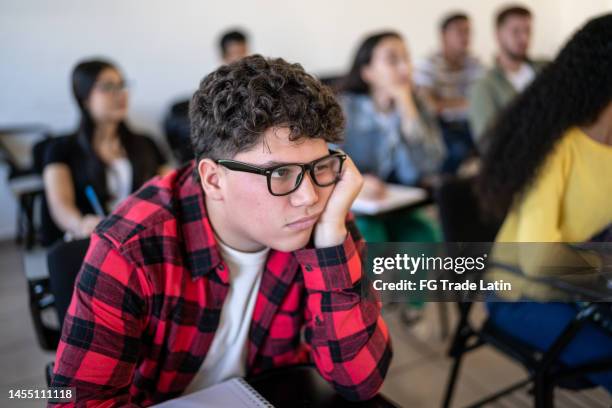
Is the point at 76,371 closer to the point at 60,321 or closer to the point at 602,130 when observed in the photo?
the point at 60,321

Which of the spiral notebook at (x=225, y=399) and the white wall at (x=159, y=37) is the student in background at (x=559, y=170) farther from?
the white wall at (x=159, y=37)

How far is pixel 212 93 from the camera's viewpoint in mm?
896

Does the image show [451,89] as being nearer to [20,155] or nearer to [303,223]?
[20,155]

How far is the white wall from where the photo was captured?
377cm

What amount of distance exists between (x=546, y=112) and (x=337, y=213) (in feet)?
1.70

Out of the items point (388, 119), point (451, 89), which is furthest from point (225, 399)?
point (451, 89)

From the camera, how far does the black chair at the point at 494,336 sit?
3.95 ft

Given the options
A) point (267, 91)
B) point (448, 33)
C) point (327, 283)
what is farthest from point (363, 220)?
point (448, 33)

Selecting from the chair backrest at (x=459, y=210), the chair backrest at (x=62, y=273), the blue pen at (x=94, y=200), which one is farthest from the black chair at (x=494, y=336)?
the blue pen at (x=94, y=200)

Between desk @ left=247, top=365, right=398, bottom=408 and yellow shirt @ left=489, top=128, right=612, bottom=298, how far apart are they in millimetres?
349

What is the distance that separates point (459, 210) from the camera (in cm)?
152

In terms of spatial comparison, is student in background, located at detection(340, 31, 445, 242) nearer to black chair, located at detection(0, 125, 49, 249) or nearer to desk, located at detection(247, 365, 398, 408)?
desk, located at detection(247, 365, 398, 408)

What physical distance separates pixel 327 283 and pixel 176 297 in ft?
0.90

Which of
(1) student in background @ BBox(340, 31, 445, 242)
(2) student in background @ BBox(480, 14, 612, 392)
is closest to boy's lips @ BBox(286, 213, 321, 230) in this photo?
(2) student in background @ BBox(480, 14, 612, 392)
